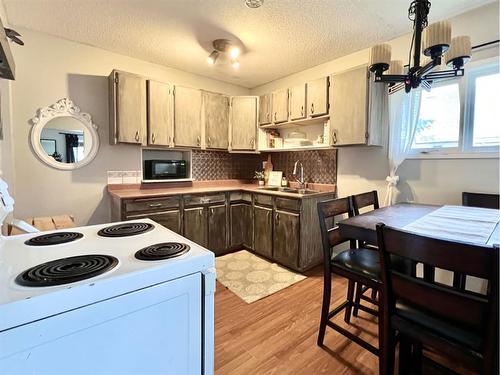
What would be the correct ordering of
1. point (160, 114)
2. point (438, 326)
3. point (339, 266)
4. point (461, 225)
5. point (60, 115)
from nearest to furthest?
point (438, 326) < point (461, 225) < point (339, 266) < point (60, 115) < point (160, 114)

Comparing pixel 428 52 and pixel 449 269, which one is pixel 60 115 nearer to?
pixel 428 52

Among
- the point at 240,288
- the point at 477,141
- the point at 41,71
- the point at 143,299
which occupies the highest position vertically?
the point at 41,71

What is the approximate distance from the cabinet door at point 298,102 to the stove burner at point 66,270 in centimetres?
277

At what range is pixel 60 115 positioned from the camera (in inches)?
106

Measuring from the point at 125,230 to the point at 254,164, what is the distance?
10.3ft

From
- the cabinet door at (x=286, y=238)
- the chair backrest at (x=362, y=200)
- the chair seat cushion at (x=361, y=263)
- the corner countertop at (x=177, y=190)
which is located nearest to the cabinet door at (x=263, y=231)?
the cabinet door at (x=286, y=238)

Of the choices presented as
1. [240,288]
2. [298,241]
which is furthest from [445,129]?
[240,288]

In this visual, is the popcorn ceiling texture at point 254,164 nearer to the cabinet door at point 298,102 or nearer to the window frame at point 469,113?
the cabinet door at point 298,102

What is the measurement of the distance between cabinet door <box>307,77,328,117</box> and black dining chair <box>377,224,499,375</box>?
2.14 metres

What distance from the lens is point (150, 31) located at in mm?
2484

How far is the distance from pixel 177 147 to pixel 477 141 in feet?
10.2

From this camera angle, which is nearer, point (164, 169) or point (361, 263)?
point (361, 263)

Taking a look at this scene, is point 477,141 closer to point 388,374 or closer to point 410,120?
point 410,120

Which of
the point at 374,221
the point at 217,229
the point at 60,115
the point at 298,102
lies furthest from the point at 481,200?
the point at 60,115
